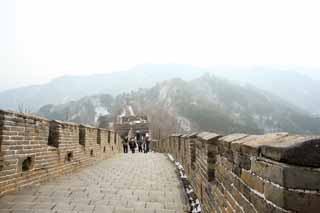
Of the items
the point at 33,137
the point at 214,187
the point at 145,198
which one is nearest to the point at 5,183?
the point at 33,137

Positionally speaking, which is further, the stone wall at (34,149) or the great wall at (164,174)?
the stone wall at (34,149)

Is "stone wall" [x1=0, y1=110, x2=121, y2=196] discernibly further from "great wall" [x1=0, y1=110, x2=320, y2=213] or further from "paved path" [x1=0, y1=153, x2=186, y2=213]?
"paved path" [x1=0, y1=153, x2=186, y2=213]

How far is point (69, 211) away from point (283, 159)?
12.5 feet

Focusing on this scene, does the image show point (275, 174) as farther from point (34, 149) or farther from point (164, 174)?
point (164, 174)

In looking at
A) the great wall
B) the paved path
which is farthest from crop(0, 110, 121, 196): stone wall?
the paved path

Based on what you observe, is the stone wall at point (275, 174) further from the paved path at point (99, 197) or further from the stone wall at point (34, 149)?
the stone wall at point (34, 149)

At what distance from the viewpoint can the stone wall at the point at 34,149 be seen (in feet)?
17.9

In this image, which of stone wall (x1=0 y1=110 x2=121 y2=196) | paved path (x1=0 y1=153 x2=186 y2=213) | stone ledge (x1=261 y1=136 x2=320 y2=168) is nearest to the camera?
stone ledge (x1=261 y1=136 x2=320 y2=168)

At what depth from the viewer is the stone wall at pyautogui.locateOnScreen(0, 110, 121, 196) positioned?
5465 mm

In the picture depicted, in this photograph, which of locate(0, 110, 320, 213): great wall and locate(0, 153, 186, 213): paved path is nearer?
locate(0, 110, 320, 213): great wall

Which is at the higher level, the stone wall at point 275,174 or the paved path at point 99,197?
the stone wall at point 275,174

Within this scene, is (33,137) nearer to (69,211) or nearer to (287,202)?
(69,211)

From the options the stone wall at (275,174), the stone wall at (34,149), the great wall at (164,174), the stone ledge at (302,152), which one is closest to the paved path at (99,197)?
the great wall at (164,174)

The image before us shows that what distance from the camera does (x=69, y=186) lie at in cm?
655
